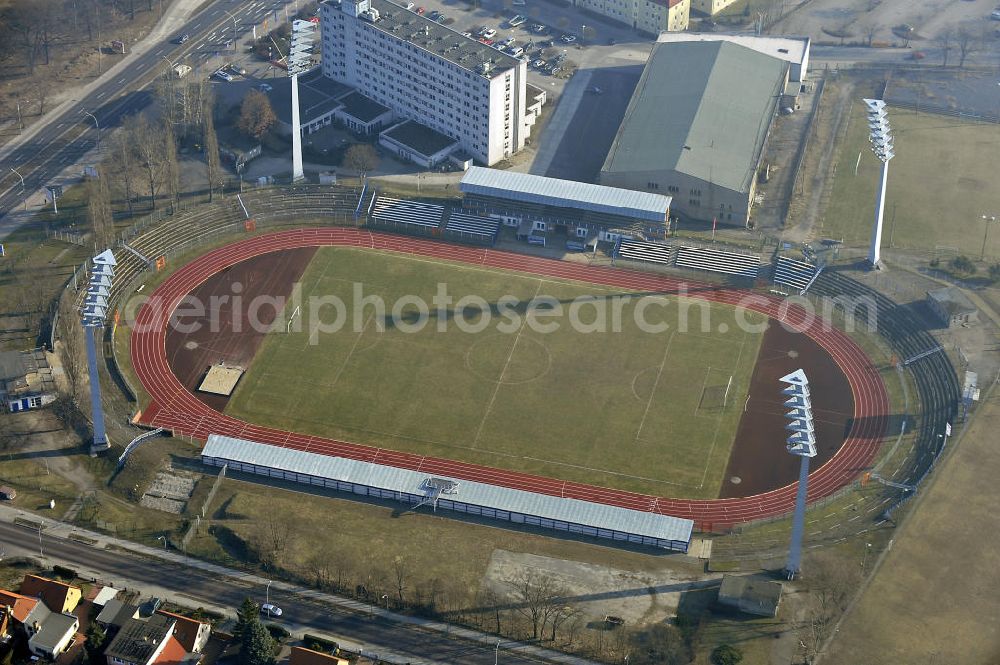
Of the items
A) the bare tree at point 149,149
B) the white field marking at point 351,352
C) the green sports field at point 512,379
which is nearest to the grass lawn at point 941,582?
the green sports field at point 512,379

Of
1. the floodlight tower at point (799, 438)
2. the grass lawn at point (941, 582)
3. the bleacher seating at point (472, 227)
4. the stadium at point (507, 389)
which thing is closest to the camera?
the floodlight tower at point (799, 438)

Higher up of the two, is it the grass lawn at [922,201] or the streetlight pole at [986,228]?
the streetlight pole at [986,228]

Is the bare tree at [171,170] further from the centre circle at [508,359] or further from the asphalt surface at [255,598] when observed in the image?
the asphalt surface at [255,598]

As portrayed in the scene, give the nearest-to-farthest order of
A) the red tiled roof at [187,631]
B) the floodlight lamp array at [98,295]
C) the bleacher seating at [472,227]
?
the red tiled roof at [187,631], the floodlight lamp array at [98,295], the bleacher seating at [472,227]

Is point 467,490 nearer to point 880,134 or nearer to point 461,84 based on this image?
point 880,134

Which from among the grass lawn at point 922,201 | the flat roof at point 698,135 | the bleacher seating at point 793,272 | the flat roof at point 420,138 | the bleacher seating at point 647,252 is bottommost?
the flat roof at point 420,138

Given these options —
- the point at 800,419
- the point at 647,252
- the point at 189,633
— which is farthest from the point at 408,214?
the point at 189,633

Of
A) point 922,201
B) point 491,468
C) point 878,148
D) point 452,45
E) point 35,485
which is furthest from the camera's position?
point 452,45
